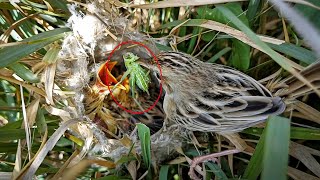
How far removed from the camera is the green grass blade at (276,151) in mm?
976

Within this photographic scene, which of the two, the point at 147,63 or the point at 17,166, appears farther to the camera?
the point at 147,63

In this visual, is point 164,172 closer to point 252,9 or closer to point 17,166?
point 17,166

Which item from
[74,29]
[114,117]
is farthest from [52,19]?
[114,117]

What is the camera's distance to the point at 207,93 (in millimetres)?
1722

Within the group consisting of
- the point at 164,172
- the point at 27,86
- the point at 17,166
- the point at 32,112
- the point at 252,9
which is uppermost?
the point at 252,9

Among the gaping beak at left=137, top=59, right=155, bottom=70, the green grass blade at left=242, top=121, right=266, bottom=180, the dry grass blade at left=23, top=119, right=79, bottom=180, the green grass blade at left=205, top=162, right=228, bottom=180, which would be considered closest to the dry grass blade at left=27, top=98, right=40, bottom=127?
the dry grass blade at left=23, top=119, right=79, bottom=180

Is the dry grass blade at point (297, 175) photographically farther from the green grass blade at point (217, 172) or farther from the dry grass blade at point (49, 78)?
the dry grass blade at point (49, 78)

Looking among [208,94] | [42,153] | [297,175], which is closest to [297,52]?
[208,94]

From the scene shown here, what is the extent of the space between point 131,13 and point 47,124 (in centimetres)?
59

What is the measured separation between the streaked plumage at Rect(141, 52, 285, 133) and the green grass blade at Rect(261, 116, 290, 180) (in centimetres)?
38

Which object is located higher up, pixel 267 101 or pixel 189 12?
pixel 189 12

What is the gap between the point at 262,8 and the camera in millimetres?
1843

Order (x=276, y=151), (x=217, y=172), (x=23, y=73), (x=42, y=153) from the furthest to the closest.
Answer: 1. (x=217, y=172)
2. (x=23, y=73)
3. (x=42, y=153)
4. (x=276, y=151)

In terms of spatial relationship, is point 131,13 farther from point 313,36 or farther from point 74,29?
point 313,36
